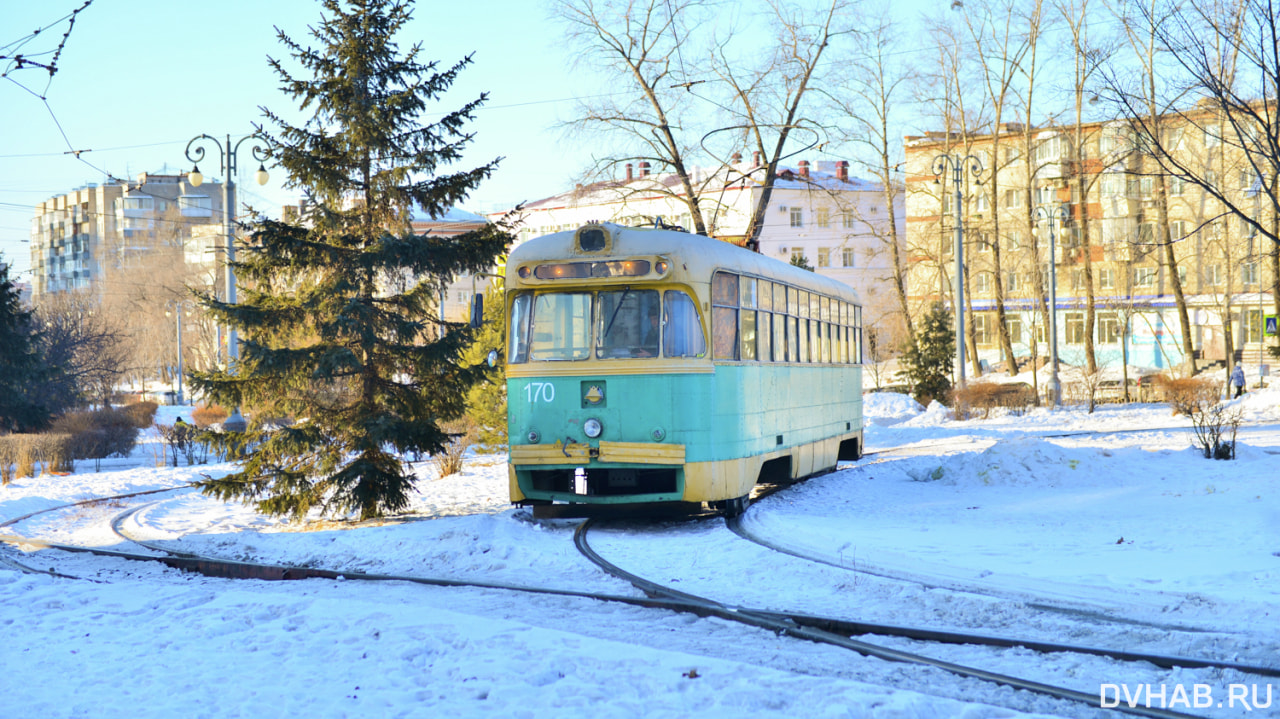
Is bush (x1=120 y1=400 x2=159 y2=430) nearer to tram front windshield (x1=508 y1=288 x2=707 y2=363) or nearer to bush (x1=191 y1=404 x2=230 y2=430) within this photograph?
bush (x1=191 y1=404 x2=230 y2=430)

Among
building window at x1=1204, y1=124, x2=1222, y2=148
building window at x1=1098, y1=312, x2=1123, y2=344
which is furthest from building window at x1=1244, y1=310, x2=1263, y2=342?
building window at x1=1204, y1=124, x2=1222, y2=148

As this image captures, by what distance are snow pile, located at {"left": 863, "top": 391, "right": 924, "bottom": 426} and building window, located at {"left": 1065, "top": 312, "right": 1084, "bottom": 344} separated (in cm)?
3127

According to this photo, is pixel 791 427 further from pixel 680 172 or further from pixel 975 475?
pixel 680 172

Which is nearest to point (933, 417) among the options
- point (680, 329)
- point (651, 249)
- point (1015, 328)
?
point (680, 329)

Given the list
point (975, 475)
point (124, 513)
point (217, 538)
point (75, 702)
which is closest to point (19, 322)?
point (124, 513)

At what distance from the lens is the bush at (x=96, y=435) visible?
28.6 metres

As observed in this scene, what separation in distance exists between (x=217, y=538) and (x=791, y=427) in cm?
704

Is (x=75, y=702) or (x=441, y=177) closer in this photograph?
(x=75, y=702)

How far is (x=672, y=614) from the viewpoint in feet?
25.7

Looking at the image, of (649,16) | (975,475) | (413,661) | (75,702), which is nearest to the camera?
(75,702)

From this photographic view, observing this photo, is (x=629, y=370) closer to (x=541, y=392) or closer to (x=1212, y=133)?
(x=541, y=392)

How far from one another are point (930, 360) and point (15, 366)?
27.8 m

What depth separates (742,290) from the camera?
13.0m

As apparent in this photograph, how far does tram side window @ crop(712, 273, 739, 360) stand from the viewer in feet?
40.1
